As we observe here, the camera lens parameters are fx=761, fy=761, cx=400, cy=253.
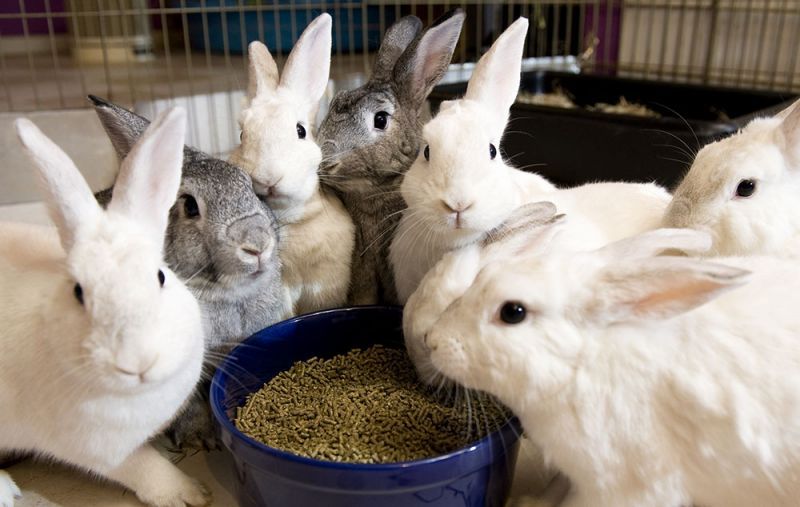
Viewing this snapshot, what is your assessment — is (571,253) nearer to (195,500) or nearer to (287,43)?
(195,500)

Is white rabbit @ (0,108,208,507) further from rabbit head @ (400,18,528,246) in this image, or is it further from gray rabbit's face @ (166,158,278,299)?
Result: rabbit head @ (400,18,528,246)

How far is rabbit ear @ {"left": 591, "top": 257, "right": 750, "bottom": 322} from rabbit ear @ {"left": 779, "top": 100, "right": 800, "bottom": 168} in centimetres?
51

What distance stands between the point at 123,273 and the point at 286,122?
0.54m

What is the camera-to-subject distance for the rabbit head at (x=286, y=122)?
143 centimetres

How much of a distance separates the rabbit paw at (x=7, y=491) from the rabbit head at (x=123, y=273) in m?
0.34

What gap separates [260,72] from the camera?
1.59m

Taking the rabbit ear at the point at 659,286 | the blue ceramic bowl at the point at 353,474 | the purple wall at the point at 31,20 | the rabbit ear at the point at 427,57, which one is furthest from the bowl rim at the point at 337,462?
the purple wall at the point at 31,20

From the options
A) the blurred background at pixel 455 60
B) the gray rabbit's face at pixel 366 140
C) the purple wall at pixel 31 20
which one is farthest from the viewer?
the purple wall at pixel 31 20

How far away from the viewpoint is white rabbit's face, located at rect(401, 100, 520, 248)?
1272mm

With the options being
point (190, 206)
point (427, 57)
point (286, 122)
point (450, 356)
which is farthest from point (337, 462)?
point (427, 57)

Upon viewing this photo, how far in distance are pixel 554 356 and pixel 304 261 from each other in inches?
25.3

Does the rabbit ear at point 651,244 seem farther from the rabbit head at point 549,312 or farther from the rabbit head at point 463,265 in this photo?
the rabbit head at point 463,265

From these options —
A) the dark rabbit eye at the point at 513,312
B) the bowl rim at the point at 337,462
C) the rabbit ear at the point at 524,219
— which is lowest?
the bowl rim at the point at 337,462

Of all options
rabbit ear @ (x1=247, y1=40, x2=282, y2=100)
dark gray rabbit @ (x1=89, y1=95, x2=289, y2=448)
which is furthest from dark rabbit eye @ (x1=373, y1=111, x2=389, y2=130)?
dark gray rabbit @ (x1=89, y1=95, x2=289, y2=448)
